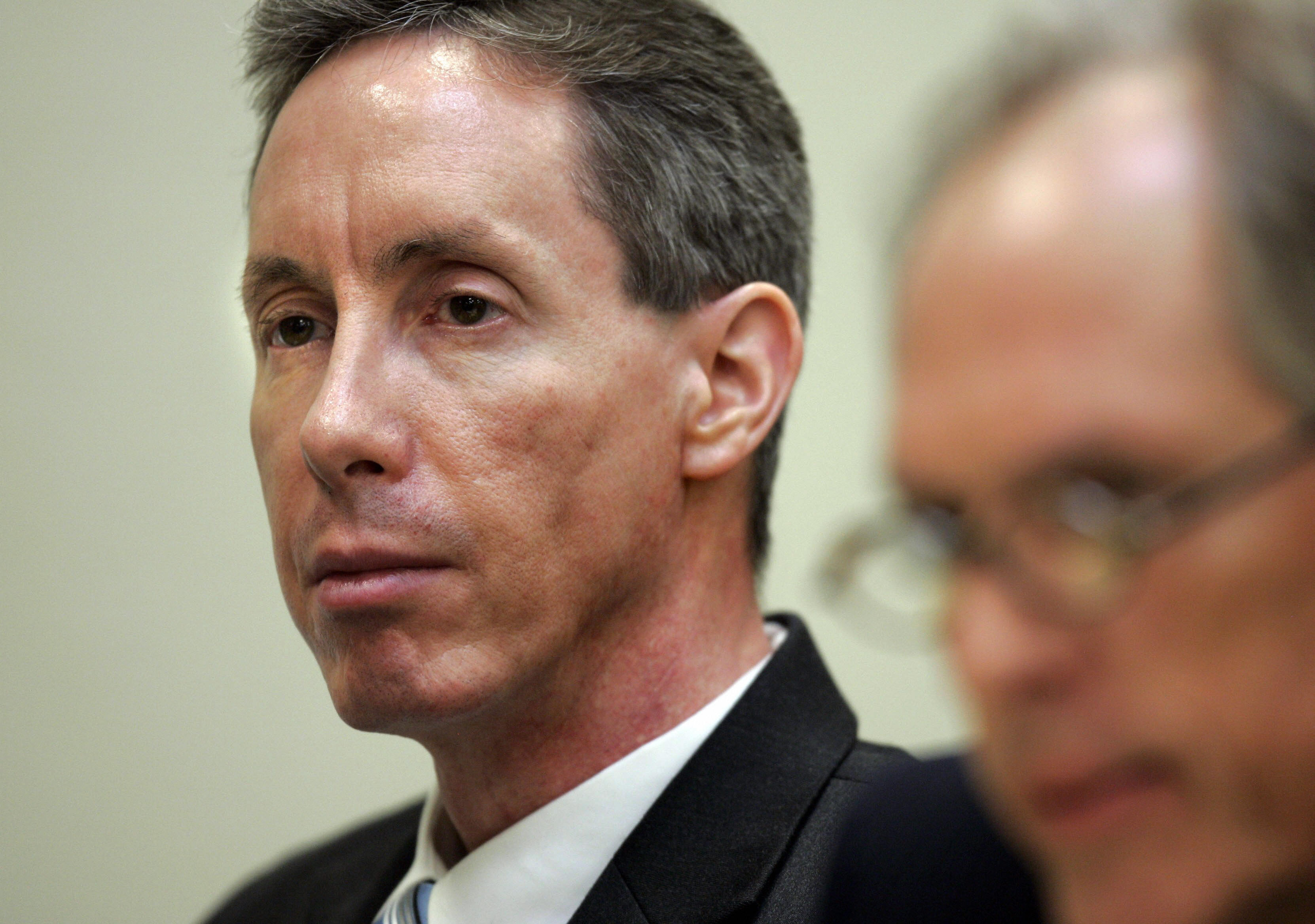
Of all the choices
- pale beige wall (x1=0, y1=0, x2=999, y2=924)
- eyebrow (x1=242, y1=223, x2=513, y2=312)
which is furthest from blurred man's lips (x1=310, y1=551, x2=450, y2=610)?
pale beige wall (x1=0, y1=0, x2=999, y2=924)

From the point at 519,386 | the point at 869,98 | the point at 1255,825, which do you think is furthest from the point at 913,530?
the point at 869,98

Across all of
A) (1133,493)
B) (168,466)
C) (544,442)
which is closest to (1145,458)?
(1133,493)

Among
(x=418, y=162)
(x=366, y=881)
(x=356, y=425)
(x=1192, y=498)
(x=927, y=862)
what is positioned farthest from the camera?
(x=366, y=881)

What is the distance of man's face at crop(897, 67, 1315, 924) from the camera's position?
0.48 m

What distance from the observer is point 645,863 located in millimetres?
1271

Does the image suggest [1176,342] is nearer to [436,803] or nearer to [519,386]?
[519,386]

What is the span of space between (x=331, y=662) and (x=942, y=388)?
0.90 m

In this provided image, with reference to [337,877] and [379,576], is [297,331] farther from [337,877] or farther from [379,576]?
[337,877]

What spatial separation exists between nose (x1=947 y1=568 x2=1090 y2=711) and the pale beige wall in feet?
6.20

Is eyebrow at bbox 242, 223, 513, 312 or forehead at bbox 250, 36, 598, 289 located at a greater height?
forehead at bbox 250, 36, 598, 289

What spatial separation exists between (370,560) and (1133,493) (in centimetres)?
88

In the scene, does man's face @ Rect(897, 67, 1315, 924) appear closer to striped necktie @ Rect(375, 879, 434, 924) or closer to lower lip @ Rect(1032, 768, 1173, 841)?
lower lip @ Rect(1032, 768, 1173, 841)

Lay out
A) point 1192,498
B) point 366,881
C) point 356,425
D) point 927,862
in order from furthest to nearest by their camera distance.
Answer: point 366,881 → point 356,425 → point 927,862 → point 1192,498

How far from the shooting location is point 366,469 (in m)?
1.23
